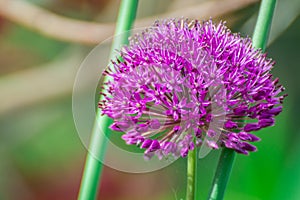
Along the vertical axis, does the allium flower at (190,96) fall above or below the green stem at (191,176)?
above

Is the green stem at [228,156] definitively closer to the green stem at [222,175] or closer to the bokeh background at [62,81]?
the green stem at [222,175]

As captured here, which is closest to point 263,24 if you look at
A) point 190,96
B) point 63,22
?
point 190,96

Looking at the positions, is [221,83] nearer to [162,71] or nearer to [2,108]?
[162,71]

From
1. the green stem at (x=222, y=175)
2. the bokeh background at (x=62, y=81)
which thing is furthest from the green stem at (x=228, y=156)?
the bokeh background at (x=62, y=81)

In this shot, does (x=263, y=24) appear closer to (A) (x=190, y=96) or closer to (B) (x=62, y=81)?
(A) (x=190, y=96)

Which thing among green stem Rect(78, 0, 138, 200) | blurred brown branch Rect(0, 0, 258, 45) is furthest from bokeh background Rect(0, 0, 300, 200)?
green stem Rect(78, 0, 138, 200)

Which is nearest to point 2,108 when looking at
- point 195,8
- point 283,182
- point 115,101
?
point 195,8
